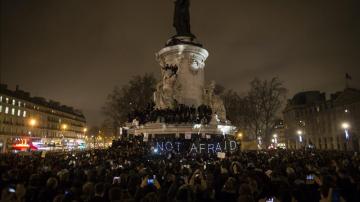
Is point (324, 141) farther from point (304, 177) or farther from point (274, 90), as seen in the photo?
point (304, 177)

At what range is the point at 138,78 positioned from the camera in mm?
59562

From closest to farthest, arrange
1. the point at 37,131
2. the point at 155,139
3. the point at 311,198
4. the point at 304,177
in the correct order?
the point at 311,198 < the point at 304,177 < the point at 155,139 < the point at 37,131

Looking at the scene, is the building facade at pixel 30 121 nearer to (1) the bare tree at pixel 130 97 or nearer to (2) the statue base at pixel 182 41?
(1) the bare tree at pixel 130 97

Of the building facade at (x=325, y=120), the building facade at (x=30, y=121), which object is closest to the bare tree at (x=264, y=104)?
the building facade at (x=325, y=120)

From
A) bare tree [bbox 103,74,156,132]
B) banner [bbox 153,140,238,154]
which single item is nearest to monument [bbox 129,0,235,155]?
banner [bbox 153,140,238,154]

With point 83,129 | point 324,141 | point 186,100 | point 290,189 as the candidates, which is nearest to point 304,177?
point 290,189

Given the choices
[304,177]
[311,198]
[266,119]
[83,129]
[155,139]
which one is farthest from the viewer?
[83,129]

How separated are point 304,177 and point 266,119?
161 feet

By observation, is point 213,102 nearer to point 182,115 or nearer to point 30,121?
point 182,115

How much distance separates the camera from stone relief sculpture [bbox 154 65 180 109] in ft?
94.9

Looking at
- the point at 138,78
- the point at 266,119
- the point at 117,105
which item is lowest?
the point at 266,119

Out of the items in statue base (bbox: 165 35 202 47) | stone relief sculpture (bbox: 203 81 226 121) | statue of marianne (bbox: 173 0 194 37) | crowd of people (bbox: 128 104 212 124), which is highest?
statue of marianne (bbox: 173 0 194 37)

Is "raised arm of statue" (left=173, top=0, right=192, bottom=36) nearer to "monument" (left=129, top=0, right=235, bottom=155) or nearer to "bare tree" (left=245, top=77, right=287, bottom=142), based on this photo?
"monument" (left=129, top=0, right=235, bottom=155)

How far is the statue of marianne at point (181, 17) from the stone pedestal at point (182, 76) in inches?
153
